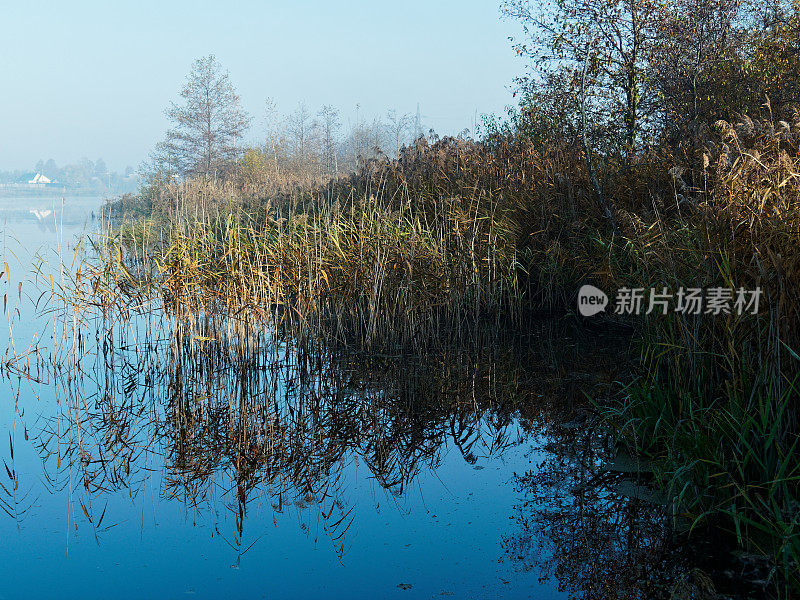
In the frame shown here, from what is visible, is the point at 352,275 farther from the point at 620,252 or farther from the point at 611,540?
the point at 611,540

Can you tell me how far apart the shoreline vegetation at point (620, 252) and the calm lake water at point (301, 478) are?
440mm

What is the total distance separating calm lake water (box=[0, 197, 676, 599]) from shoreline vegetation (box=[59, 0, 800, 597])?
44 centimetres

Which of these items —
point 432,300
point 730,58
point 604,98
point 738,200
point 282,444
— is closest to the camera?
point 738,200

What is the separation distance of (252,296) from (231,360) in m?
0.60

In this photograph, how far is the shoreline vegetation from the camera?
3.17 m

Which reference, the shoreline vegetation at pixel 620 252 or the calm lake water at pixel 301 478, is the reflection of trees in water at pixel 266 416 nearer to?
the calm lake water at pixel 301 478

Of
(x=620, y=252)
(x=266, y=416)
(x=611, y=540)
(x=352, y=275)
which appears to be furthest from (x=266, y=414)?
(x=620, y=252)

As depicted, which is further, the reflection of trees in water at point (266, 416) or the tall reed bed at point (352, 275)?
the tall reed bed at point (352, 275)

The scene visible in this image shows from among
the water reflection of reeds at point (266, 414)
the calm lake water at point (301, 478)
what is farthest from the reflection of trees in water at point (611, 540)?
the water reflection of reeds at point (266, 414)

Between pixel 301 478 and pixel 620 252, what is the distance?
14.2 feet

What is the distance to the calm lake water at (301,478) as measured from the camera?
301 centimetres

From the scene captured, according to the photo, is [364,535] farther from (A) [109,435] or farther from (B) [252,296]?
(B) [252,296]

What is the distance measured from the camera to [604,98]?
1038cm

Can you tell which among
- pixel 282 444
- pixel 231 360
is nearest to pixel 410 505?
pixel 282 444
